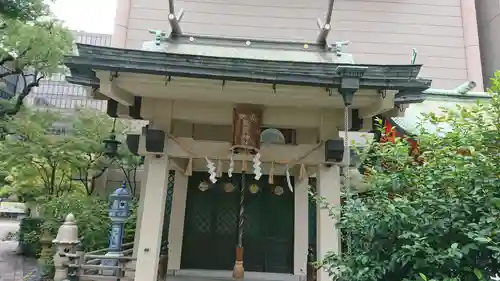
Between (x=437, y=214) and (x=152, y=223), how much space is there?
4198 millimetres

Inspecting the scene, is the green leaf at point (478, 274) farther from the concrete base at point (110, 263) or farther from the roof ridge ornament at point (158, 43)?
the concrete base at point (110, 263)

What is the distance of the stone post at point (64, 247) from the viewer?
6781 mm

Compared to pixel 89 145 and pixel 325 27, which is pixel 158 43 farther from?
pixel 89 145

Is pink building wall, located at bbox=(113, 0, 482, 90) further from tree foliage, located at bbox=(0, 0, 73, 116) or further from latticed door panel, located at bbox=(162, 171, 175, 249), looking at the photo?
latticed door panel, located at bbox=(162, 171, 175, 249)

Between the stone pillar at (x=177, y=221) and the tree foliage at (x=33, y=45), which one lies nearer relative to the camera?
the stone pillar at (x=177, y=221)

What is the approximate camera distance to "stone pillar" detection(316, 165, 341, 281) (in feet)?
18.3

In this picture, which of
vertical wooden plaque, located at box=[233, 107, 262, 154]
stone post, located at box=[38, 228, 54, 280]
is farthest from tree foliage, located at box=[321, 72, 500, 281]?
stone post, located at box=[38, 228, 54, 280]

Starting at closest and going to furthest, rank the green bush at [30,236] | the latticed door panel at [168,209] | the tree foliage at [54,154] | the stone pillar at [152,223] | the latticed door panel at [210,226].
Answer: the stone pillar at [152,223], the latticed door panel at [210,226], the latticed door panel at [168,209], the tree foliage at [54,154], the green bush at [30,236]

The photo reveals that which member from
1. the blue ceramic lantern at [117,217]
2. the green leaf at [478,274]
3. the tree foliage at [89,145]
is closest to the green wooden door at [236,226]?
the blue ceramic lantern at [117,217]

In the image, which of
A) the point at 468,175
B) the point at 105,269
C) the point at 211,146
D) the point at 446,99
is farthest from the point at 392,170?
the point at 446,99

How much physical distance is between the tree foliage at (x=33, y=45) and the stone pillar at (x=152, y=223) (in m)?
7.16

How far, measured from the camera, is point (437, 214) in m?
2.74

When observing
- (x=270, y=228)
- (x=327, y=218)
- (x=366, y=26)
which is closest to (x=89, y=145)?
(x=270, y=228)

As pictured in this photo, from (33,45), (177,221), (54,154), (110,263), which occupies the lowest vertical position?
(110,263)
